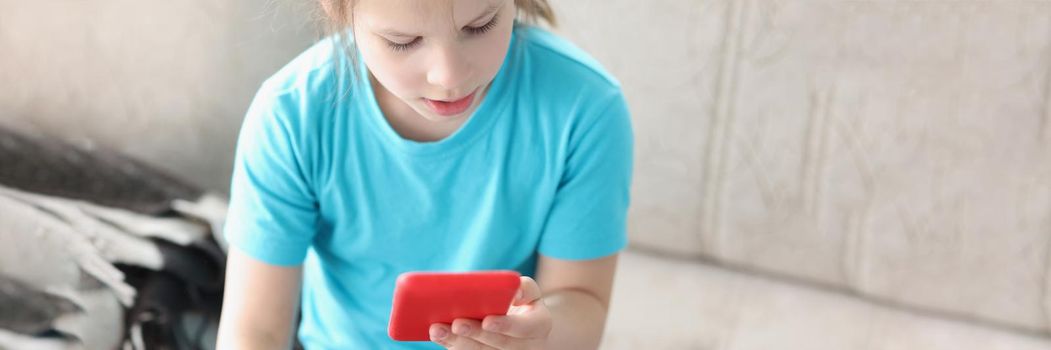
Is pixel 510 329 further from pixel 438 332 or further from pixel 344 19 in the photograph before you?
pixel 344 19

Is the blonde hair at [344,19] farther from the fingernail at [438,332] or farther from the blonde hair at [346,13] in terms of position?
the fingernail at [438,332]

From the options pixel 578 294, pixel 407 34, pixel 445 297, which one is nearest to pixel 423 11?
pixel 407 34

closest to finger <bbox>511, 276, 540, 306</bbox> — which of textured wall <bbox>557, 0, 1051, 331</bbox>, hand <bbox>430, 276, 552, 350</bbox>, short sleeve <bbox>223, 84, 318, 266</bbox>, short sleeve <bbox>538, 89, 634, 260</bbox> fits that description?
hand <bbox>430, 276, 552, 350</bbox>

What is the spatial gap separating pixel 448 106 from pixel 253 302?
0.26 m

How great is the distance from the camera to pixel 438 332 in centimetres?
73

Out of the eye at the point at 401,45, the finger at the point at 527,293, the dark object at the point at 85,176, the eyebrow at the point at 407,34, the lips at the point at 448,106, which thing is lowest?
the finger at the point at 527,293

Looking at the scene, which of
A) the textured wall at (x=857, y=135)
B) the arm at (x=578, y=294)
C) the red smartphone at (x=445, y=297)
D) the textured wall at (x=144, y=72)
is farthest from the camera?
the textured wall at (x=144, y=72)

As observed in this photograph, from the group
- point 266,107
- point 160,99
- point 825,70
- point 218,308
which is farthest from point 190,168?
point 825,70

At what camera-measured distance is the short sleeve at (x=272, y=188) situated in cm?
86

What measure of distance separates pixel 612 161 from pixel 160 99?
0.60 meters

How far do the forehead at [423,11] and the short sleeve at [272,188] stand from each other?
0.56 ft

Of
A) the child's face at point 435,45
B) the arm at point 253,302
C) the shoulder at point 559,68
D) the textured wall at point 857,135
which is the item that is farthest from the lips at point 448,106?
the textured wall at point 857,135

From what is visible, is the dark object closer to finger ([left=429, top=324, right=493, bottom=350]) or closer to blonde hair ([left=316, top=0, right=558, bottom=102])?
blonde hair ([left=316, top=0, right=558, bottom=102])

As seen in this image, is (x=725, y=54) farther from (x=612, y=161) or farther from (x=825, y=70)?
(x=612, y=161)
